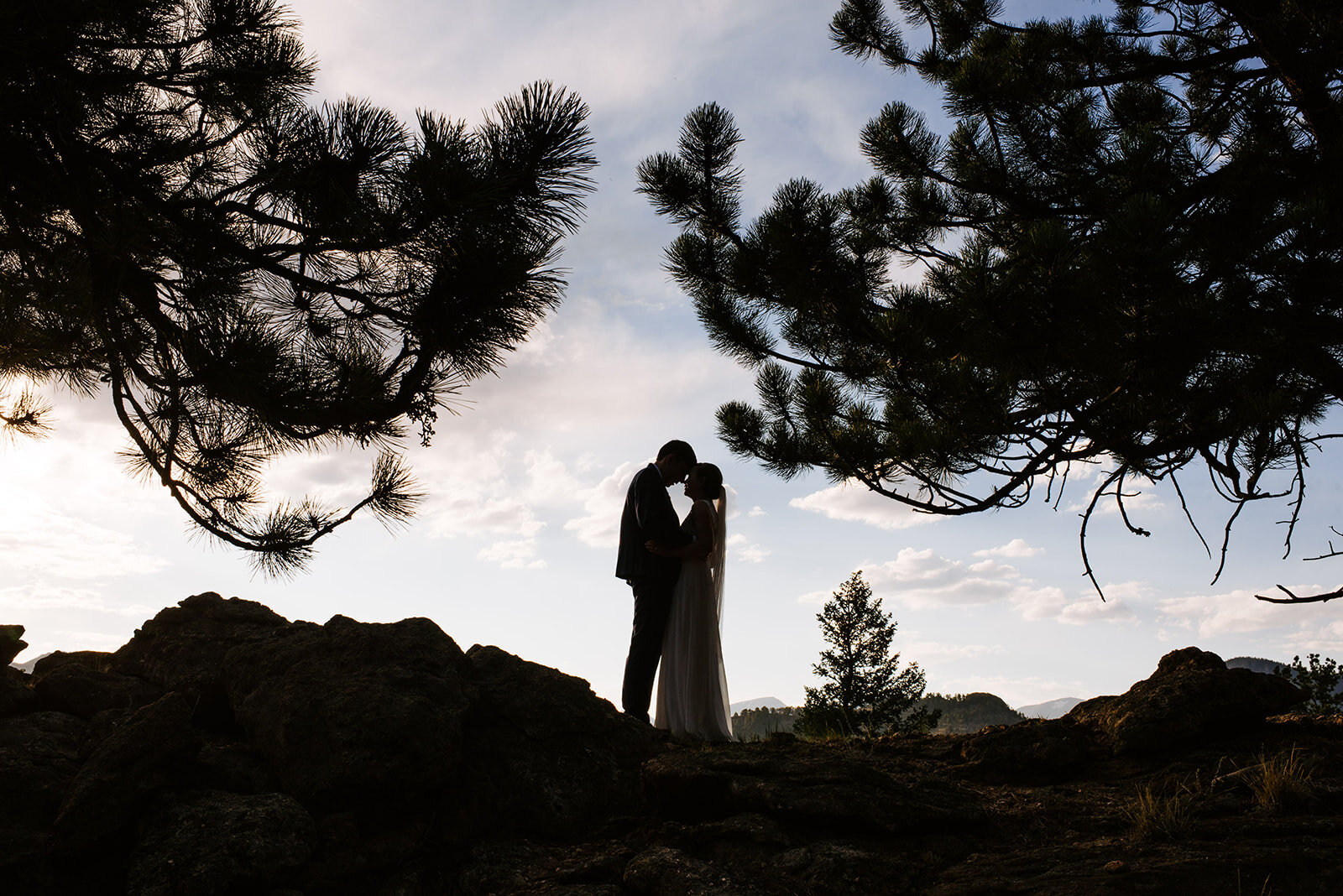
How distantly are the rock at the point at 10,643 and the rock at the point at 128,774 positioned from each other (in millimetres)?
1884

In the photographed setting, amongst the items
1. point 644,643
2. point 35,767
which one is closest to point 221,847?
point 35,767

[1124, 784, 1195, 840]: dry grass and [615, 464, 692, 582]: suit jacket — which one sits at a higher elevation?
[615, 464, 692, 582]: suit jacket

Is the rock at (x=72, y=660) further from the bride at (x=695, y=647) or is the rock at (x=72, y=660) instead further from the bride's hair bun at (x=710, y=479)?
the bride's hair bun at (x=710, y=479)

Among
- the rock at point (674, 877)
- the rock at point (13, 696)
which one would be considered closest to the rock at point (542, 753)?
the rock at point (674, 877)

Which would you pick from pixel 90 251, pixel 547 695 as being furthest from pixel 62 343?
pixel 547 695

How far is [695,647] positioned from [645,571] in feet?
2.29

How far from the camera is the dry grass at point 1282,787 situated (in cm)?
376

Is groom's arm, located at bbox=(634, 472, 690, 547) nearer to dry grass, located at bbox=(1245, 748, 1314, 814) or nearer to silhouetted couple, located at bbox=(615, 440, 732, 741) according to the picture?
silhouetted couple, located at bbox=(615, 440, 732, 741)

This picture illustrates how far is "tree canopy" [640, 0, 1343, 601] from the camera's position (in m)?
4.97

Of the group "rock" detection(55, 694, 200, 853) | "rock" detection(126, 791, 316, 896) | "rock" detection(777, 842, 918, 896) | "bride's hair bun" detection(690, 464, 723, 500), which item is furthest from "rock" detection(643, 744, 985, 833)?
"bride's hair bun" detection(690, 464, 723, 500)

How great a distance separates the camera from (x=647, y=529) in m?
6.49

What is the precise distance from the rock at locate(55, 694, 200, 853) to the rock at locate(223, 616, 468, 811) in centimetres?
37

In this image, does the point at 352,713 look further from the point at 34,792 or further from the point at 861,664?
the point at 861,664

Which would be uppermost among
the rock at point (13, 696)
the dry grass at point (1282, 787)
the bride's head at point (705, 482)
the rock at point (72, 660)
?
the bride's head at point (705, 482)
